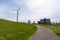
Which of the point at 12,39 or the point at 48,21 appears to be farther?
the point at 48,21

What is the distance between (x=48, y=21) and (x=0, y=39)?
16554 cm

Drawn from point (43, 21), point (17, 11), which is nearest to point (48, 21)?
point (43, 21)

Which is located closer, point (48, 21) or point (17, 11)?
point (17, 11)

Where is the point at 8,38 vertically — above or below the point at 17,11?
below

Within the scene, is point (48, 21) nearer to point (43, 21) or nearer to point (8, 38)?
point (43, 21)

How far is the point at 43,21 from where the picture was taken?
192000 mm

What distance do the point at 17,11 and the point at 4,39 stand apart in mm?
67753

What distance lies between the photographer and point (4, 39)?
3156cm

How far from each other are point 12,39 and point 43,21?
527ft

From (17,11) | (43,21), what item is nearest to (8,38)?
(17,11)

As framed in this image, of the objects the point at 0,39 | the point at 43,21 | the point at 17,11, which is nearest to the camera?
the point at 0,39

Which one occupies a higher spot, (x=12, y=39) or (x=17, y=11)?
(x=17, y=11)

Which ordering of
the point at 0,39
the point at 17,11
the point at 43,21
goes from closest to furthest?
the point at 0,39
the point at 17,11
the point at 43,21

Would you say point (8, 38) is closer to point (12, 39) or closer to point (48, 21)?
point (12, 39)
